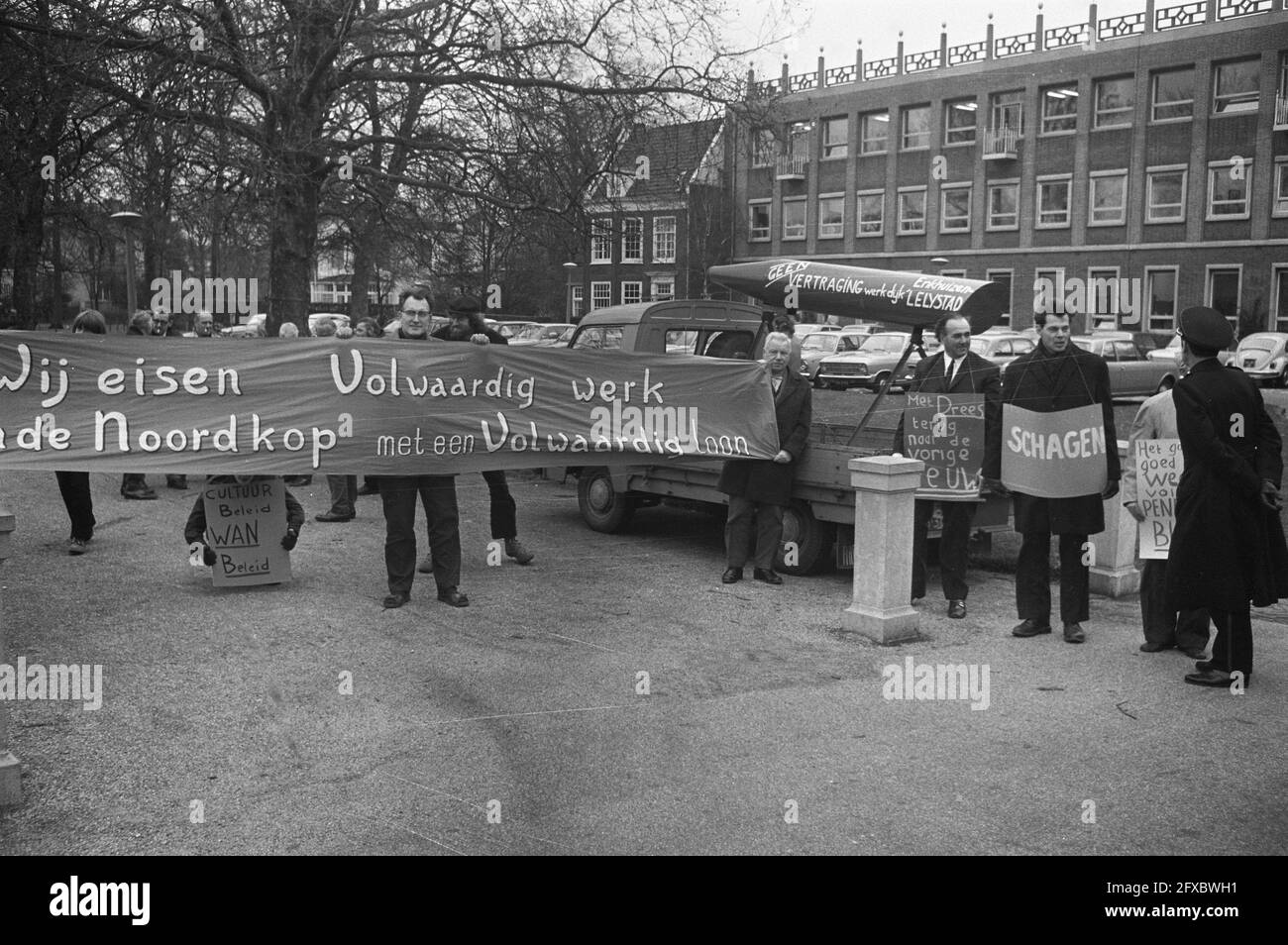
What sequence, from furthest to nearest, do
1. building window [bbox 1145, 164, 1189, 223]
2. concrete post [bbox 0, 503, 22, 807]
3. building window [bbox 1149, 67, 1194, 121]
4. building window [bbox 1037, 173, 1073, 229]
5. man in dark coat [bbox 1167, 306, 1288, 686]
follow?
building window [bbox 1037, 173, 1073, 229] → building window [bbox 1145, 164, 1189, 223] → building window [bbox 1149, 67, 1194, 121] → man in dark coat [bbox 1167, 306, 1288, 686] → concrete post [bbox 0, 503, 22, 807]

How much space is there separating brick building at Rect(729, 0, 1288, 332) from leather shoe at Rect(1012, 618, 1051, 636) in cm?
3392

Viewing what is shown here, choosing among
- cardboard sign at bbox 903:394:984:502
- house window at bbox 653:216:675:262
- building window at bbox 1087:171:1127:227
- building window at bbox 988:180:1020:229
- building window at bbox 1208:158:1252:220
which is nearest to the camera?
cardboard sign at bbox 903:394:984:502

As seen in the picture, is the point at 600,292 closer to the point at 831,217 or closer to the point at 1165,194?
the point at 831,217

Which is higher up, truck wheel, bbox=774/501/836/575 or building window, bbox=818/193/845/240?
building window, bbox=818/193/845/240

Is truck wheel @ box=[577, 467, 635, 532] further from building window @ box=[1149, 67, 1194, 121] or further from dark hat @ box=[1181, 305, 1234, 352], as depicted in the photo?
building window @ box=[1149, 67, 1194, 121]

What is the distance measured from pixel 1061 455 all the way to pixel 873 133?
53.0 m

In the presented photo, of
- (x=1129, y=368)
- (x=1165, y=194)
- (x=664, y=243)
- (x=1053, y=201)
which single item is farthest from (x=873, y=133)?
(x=1129, y=368)

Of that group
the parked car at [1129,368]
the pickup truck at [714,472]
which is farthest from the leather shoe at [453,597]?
the parked car at [1129,368]

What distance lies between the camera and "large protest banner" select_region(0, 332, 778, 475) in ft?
25.8

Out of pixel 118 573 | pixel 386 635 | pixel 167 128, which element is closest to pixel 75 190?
pixel 167 128

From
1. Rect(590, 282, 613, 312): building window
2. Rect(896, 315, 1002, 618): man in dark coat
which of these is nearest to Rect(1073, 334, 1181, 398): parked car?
Rect(896, 315, 1002, 618): man in dark coat

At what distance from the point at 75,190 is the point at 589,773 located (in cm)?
1636

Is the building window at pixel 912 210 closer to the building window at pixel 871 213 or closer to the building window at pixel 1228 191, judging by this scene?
the building window at pixel 871 213

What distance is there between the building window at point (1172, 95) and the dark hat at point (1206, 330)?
4591 cm
